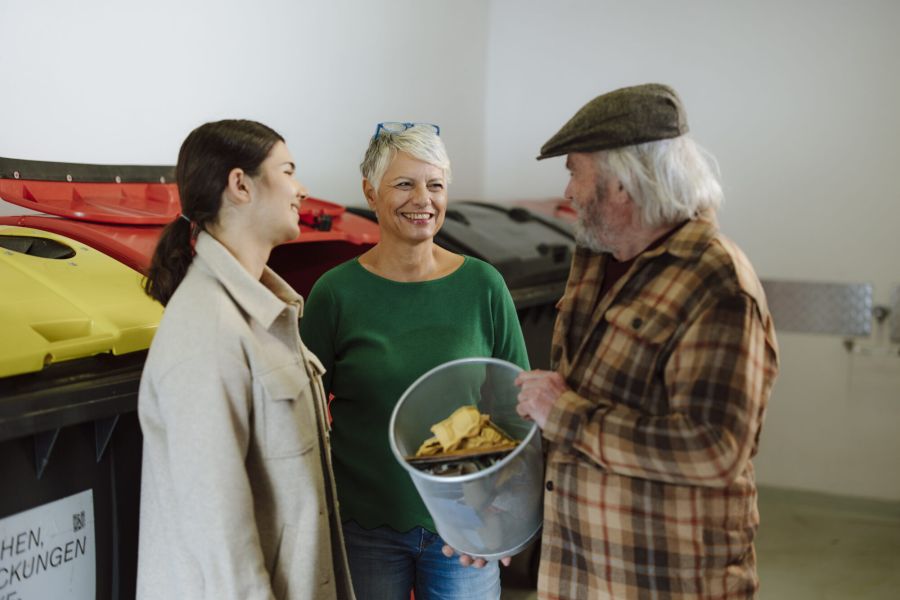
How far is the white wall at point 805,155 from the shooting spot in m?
4.43

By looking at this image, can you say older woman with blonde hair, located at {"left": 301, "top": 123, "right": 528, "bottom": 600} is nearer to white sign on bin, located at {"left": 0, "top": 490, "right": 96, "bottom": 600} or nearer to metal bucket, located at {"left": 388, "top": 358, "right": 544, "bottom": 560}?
metal bucket, located at {"left": 388, "top": 358, "right": 544, "bottom": 560}

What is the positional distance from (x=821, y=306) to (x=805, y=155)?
82cm

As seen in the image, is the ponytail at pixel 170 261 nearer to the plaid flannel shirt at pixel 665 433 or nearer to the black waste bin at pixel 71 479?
the black waste bin at pixel 71 479

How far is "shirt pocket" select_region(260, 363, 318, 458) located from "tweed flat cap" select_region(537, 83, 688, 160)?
0.66 meters

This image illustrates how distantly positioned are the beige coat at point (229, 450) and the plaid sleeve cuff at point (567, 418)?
44cm

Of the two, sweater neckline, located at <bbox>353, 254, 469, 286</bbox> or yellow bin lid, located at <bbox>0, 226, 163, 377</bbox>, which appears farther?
sweater neckline, located at <bbox>353, 254, 469, 286</bbox>

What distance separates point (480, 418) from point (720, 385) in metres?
0.47

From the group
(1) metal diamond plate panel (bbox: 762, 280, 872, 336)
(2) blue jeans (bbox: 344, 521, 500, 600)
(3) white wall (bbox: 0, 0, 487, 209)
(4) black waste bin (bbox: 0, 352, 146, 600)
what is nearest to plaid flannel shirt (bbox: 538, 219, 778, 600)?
(2) blue jeans (bbox: 344, 521, 500, 600)

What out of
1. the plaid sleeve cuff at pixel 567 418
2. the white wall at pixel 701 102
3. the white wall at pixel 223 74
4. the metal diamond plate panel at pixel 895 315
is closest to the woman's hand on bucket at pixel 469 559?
the plaid sleeve cuff at pixel 567 418

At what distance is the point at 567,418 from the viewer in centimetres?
149

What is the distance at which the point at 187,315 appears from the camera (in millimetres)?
1446

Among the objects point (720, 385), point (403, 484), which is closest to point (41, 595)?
point (403, 484)

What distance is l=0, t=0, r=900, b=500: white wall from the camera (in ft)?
12.1

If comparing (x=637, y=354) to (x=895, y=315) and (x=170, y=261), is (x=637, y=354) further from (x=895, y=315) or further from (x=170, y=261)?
(x=895, y=315)
